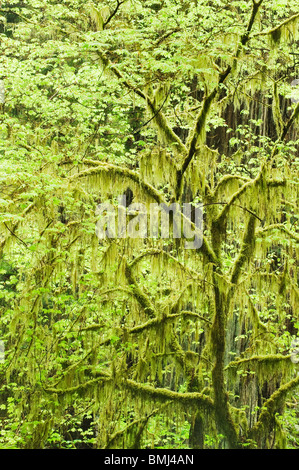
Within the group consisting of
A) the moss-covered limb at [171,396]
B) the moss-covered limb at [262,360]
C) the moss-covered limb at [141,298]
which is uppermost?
the moss-covered limb at [141,298]

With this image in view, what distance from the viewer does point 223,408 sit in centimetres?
749

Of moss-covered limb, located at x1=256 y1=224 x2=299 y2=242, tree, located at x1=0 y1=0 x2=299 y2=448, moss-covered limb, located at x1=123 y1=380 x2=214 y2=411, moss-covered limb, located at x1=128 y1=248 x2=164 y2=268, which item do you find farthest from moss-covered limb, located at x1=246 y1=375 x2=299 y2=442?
moss-covered limb, located at x1=128 y1=248 x2=164 y2=268

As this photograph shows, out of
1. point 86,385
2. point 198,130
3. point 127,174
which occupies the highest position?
point 198,130

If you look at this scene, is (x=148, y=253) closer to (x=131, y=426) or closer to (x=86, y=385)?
(x=86, y=385)

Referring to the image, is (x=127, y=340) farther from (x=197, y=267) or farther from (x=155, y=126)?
(x=155, y=126)

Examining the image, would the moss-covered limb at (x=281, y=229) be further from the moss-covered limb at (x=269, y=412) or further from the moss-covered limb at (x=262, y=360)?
the moss-covered limb at (x=269, y=412)

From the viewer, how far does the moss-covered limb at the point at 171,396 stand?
24.6 ft

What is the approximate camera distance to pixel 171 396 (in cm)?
763

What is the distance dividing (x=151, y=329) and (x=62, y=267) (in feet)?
6.45

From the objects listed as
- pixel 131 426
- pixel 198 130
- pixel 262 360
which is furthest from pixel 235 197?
pixel 131 426

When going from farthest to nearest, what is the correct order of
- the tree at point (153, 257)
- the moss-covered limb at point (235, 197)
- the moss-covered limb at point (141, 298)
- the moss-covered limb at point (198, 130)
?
the moss-covered limb at point (141, 298) → the moss-covered limb at point (198, 130) → the moss-covered limb at point (235, 197) → the tree at point (153, 257)

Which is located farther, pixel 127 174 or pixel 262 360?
pixel 262 360

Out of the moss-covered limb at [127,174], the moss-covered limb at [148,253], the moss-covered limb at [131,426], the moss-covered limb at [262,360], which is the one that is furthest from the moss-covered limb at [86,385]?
the moss-covered limb at [127,174]
